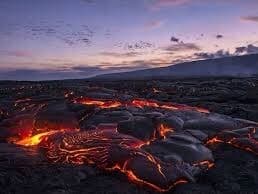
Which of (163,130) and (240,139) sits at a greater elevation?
(163,130)

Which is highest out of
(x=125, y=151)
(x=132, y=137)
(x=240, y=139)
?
(x=132, y=137)

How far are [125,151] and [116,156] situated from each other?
27 centimetres

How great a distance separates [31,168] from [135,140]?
10.0 feet

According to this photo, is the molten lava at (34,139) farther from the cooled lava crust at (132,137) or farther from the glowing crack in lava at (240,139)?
the glowing crack in lava at (240,139)

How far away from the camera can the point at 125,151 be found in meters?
10.2

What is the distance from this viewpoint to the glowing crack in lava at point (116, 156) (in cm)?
914

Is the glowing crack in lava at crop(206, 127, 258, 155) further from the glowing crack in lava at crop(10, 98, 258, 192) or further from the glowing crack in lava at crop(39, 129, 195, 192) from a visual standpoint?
the glowing crack in lava at crop(39, 129, 195, 192)

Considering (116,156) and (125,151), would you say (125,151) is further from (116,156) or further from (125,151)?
(116,156)

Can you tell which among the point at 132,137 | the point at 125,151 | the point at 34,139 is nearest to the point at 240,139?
the point at 132,137

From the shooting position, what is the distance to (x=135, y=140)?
11344 millimetres

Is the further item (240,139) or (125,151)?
(240,139)

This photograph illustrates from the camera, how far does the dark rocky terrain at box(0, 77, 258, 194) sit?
908 cm

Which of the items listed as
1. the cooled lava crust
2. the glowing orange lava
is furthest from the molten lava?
the glowing orange lava

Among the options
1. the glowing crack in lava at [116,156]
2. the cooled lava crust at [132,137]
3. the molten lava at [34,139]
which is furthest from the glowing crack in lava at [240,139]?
the molten lava at [34,139]
